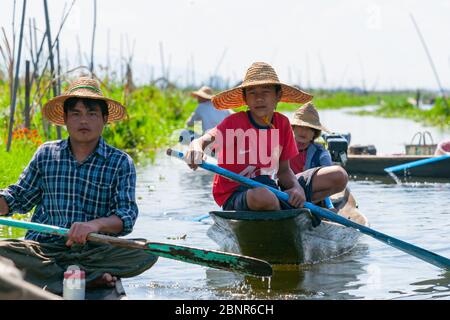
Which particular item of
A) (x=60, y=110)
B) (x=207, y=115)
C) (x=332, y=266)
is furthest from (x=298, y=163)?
(x=207, y=115)

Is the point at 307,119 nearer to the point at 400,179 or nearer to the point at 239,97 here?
the point at 239,97

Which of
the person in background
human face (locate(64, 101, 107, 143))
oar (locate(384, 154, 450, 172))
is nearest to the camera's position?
human face (locate(64, 101, 107, 143))

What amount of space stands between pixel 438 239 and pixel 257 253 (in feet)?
6.85

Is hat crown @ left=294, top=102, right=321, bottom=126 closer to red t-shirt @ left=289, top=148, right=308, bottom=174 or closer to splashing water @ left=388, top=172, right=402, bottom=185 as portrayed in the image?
red t-shirt @ left=289, top=148, right=308, bottom=174

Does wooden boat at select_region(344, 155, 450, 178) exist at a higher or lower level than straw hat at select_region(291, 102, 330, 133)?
lower


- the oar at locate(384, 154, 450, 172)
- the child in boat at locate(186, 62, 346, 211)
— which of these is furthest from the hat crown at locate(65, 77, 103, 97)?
the oar at locate(384, 154, 450, 172)

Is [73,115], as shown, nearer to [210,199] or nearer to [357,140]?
[210,199]

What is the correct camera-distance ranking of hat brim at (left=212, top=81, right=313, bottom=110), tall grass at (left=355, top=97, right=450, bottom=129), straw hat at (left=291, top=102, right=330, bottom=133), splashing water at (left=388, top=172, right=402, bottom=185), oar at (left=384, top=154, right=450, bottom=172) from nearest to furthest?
hat brim at (left=212, top=81, right=313, bottom=110) < straw hat at (left=291, top=102, right=330, bottom=133) < oar at (left=384, top=154, right=450, bottom=172) < splashing water at (left=388, top=172, right=402, bottom=185) < tall grass at (left=355, top=97, right=450, bottom=129)

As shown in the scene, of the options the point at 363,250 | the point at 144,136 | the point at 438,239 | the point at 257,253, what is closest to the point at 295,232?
the point at 257,253

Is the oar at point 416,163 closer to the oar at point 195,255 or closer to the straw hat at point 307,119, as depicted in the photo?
the straw hat at point 307,119

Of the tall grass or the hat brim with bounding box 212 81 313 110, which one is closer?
the hat brim with bounding box 212 81 313 110

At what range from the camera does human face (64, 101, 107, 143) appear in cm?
472

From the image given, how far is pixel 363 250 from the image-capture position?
724cm

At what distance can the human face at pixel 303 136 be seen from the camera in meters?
7.23
